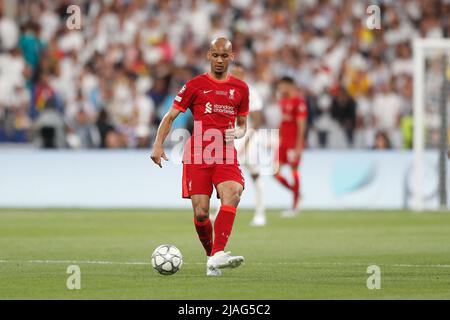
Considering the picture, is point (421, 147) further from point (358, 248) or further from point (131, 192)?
point (358, 248)

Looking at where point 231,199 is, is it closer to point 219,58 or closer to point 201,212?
point 201,212

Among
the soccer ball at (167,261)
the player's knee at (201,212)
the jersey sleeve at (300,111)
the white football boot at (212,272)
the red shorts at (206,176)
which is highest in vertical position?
the jersey sleeve at (300,111)

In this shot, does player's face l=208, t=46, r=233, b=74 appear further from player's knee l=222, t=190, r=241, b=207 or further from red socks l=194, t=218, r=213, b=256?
red socks l=194, t=218, r=213, b=256

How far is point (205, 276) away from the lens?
443 inches

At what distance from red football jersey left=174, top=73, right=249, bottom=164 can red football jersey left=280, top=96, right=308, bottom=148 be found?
418 inches

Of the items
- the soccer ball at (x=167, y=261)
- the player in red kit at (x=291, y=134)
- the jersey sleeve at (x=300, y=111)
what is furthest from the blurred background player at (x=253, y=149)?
the soccer ball at (x=167, y=261)

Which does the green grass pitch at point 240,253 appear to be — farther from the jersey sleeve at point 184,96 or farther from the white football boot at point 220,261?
the jersey sleeve at point 184,96

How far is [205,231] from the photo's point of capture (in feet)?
38.3

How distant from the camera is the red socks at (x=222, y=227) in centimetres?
1129

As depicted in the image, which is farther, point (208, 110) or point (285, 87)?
point (285, 87)

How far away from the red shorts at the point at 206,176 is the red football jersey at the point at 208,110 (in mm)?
67

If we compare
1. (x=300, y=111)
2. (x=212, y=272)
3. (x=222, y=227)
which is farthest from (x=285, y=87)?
(x=212, y=272)

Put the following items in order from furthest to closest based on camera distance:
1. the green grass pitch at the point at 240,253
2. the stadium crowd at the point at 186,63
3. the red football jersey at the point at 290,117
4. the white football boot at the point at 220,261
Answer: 1. the stadium crowd at the point at 186,63
2. the red football jersey at the point at 290,117
3. the white football boot at the point at 220,261
4. the green grass pitch at the point at 240,253

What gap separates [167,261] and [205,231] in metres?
0.61
